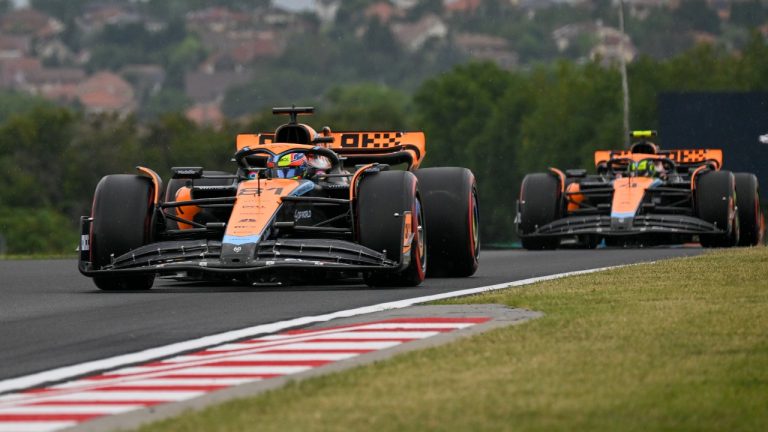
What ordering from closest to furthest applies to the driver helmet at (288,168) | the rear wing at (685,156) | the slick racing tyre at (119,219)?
the slick racing tyre at (119,219)
the driver helmet at (288,168)
the rear wing at (685,156)

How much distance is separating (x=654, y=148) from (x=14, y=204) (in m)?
87.9

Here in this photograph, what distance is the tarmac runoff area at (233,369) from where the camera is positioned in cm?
937

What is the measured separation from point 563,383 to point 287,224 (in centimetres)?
854

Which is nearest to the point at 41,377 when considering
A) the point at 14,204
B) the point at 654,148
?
the point at 654,148

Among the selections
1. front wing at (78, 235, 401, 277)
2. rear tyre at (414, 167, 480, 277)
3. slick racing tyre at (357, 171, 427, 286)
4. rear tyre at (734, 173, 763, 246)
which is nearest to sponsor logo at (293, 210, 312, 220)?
slick racing tyre at (357, 171, 427, 286)

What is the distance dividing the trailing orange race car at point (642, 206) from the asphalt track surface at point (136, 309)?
7746mm

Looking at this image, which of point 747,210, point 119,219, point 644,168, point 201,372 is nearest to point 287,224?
point 119,219

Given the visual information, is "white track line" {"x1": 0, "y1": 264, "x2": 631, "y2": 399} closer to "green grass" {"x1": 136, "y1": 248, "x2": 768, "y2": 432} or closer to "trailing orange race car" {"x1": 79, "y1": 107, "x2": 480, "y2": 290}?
"trailing orange race car" {"x1": 79, "y1": 107, "x2": 480, "y2": 290}

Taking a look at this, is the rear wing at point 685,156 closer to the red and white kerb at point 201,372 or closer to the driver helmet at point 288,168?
the driver helmet at point 288,168

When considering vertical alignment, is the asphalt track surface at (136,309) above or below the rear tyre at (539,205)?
above

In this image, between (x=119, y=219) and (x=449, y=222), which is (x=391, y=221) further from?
(x=119, y=219)

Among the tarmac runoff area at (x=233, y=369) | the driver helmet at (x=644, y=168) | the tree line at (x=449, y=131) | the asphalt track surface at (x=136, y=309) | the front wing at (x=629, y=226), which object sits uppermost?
the tarmac runoff area at (x=233, y=369)

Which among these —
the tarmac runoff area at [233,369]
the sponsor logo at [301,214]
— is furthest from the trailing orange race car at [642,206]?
the tarmac runoff area at [233,369]

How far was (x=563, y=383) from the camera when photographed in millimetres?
10117
